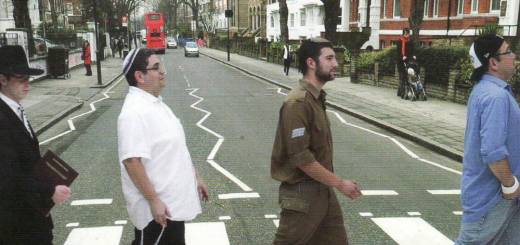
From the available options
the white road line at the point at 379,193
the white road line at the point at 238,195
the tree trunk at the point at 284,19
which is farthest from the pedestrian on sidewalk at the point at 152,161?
the tree trunk at the point at 284,19

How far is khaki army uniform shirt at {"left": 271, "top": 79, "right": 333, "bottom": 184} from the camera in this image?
10.8 ft

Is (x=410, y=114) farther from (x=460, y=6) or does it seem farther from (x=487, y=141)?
(x=460, y=6)

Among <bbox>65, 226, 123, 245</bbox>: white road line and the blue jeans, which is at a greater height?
the blue jeans

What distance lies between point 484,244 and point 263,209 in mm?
3250

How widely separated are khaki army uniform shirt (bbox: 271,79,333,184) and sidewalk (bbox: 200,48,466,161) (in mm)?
6608

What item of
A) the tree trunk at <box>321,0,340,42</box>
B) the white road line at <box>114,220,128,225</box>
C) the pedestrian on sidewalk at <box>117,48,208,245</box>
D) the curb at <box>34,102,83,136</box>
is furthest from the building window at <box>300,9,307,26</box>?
the pedestrian on sidewalk at <box>117,48,208,245</box>

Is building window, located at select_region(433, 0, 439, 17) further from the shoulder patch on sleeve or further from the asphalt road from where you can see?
the shoulder patch on sleeve

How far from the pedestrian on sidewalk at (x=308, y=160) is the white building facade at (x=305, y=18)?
45.3 meters

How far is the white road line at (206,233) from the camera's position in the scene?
5363 mm

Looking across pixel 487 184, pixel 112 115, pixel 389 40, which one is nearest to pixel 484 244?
pixel 487 184

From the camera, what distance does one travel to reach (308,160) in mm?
3299

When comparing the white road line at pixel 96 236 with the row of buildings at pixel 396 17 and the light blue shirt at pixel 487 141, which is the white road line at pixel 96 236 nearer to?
the light blue shirt at pixel 487 141

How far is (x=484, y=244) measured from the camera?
Answer: 3.58 m

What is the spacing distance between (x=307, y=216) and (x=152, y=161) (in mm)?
1085
